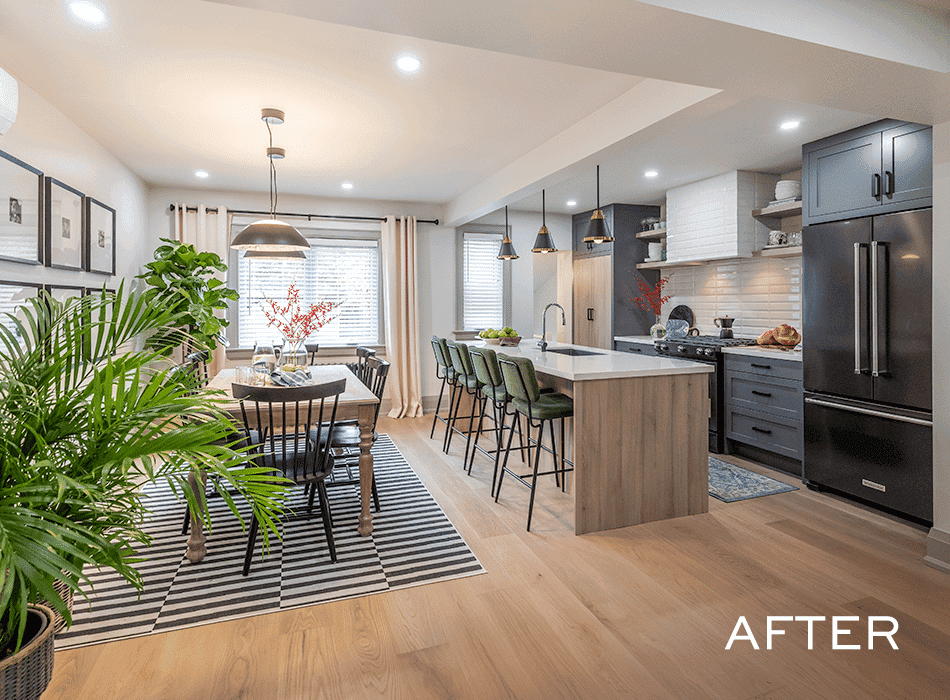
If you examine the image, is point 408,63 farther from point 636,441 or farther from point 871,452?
point 871,452

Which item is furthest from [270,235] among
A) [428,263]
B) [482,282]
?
[482,282]

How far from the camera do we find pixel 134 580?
49.4 inches

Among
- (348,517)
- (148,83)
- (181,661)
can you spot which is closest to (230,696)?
(181,661)

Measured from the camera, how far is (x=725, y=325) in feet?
16.9

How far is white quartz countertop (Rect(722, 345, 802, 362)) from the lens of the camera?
12.9ft

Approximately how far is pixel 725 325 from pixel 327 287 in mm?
4264

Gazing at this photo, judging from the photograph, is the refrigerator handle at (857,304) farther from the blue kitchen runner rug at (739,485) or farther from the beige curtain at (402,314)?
the beige curtain at (402,314)

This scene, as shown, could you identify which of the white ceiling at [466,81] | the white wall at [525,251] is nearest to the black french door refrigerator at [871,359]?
the white ceiling at [466,81]

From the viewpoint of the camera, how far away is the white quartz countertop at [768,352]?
12.9ft

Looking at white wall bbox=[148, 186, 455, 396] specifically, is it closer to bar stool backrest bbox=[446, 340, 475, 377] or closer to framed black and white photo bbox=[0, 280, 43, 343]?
bar stool backrest bbox=[446, 340, 475, 377]

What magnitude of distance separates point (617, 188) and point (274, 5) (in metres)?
4.30

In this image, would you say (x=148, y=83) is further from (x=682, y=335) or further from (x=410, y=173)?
(x=682, y=335)

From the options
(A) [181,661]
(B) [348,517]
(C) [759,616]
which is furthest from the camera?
(B) [348,517]

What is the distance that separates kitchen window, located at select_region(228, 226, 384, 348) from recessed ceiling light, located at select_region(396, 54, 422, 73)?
3612mm
